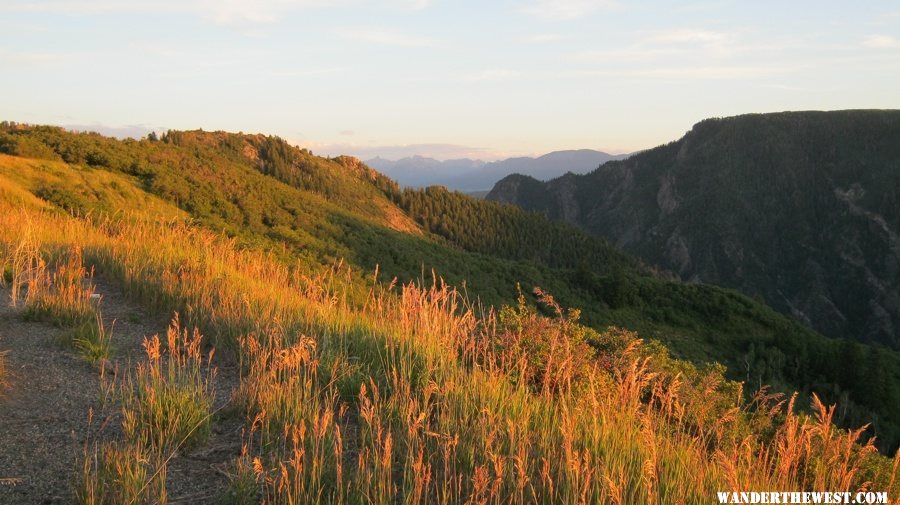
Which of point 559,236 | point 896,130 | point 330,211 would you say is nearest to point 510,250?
point 559,236

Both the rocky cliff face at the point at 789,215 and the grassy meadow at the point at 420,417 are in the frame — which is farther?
the rocky cliff face at the point at 789,215

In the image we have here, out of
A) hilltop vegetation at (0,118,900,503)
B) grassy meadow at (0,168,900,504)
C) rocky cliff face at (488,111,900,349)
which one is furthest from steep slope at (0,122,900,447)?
rocky cliff face at (488,111,900,349)

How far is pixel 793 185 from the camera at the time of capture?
11912 cm

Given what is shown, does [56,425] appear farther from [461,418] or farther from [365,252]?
[365,252]

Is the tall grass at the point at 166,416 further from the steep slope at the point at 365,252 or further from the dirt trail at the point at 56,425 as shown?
the steep slope at the point at 365,252

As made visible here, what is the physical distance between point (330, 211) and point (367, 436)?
3934cm

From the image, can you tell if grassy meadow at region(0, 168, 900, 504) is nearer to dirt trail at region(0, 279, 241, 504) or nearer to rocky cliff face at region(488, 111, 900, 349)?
dirt trail at region(0, 279, 241, 504)

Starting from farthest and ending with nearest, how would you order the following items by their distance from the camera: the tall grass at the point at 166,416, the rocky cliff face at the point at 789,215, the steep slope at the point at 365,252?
the rocky cliff face at the point at 789,215 → the steep slope at the point at 365,252 → the tall grass at the point at 166,416

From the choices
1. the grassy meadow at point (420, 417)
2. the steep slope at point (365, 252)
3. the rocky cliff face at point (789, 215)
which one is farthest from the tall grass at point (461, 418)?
the rocky cliff face at point (789, 215)

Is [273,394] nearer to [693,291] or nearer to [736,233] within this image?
[693,291]

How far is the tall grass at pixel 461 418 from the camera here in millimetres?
2680

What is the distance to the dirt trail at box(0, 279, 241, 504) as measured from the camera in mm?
2693

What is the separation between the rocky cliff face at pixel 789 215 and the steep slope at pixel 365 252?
6373cm

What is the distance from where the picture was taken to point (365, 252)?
3362cm
